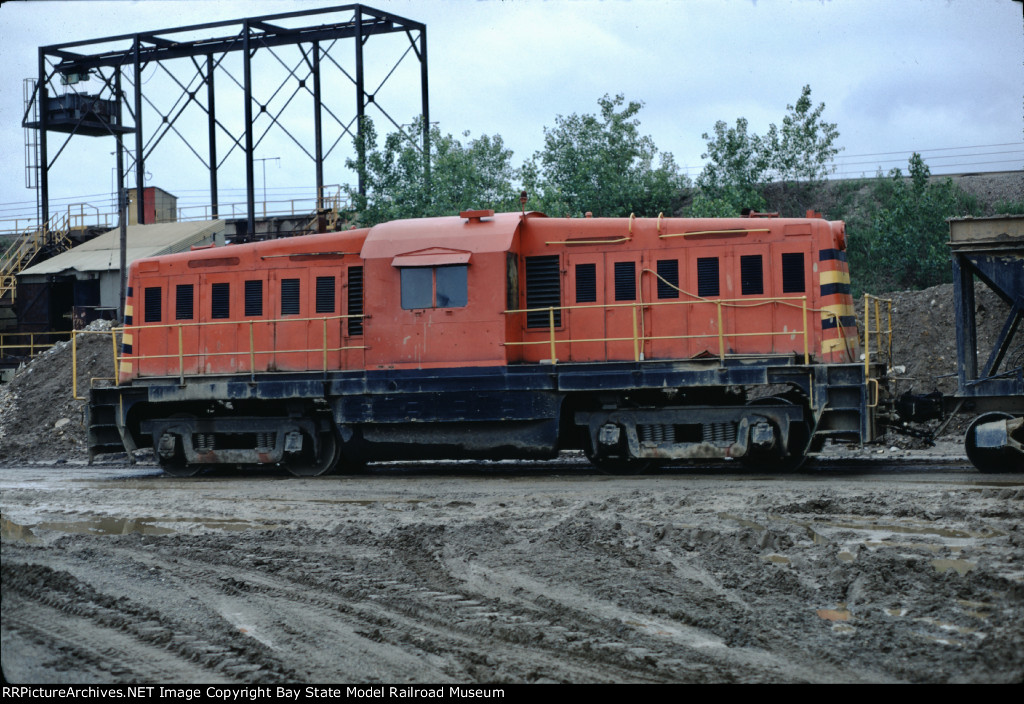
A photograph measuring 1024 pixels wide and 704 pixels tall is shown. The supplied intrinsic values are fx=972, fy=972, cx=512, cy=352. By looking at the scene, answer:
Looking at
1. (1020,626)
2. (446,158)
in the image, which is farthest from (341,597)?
(446,158)

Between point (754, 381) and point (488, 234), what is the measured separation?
178 inches

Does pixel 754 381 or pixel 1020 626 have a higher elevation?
pixel 754 381

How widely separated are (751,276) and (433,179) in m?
15.6

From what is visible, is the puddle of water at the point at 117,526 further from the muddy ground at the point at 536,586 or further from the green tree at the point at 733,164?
the green tree at the point at 733,164

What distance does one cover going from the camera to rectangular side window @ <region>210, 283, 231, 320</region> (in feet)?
54.3

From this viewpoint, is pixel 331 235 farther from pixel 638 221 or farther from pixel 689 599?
pixel 689 599

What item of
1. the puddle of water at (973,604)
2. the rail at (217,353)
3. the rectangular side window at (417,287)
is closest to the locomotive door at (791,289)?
the rectangular side window at (417,287)

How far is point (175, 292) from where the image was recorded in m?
16.9

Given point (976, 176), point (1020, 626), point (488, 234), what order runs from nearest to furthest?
point (1020, 626), point (488, 234), point (976, 176)

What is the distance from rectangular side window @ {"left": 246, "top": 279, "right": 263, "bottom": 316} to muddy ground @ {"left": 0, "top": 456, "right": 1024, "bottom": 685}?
13.8 ft

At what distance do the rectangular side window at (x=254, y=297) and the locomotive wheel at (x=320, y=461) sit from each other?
7.94 feet

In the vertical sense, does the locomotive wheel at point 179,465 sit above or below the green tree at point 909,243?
below

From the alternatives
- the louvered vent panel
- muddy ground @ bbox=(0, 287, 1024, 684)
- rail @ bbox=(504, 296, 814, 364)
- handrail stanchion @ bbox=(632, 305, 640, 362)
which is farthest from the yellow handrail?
handrail stanchion @ bbox=(632, 305, 640, 362)

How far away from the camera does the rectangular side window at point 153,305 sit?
17000 mm
